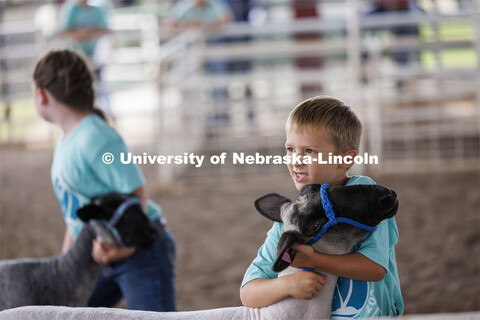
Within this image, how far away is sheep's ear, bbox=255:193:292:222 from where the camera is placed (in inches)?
47.1

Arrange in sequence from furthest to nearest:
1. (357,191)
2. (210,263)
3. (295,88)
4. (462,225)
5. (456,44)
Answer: (295,88) < (456,44) < (462,225) < (210,263) < (357,191)

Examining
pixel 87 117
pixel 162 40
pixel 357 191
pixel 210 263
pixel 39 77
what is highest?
pixel 162 40

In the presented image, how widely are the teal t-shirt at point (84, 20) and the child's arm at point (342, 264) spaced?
4.56 m

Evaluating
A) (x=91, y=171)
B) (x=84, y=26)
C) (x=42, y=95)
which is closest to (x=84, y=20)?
(x=84, y=26)

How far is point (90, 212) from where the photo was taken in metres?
1.62

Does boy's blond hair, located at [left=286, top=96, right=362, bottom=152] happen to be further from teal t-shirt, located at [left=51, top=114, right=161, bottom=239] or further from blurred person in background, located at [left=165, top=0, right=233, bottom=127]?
blurred person in background, located at [left=165, top=0, right=233, bottom=127]

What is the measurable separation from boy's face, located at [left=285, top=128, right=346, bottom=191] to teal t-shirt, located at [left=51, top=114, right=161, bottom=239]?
650mm

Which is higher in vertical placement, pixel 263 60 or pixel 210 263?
pixel 263 60

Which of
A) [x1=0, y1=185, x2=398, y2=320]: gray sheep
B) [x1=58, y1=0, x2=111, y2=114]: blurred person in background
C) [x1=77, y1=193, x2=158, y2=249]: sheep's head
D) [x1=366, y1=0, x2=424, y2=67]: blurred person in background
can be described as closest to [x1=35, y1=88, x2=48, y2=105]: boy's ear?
[x1=77, y1=193, x2=158, y2=249]: sheep's head

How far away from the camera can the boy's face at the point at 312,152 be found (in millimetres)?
1168

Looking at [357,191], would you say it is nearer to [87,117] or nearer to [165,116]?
[87,117]

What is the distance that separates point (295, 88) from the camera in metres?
6.00

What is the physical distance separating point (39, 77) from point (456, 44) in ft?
14.9

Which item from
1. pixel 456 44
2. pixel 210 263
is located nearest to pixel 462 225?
pixel 210 263
